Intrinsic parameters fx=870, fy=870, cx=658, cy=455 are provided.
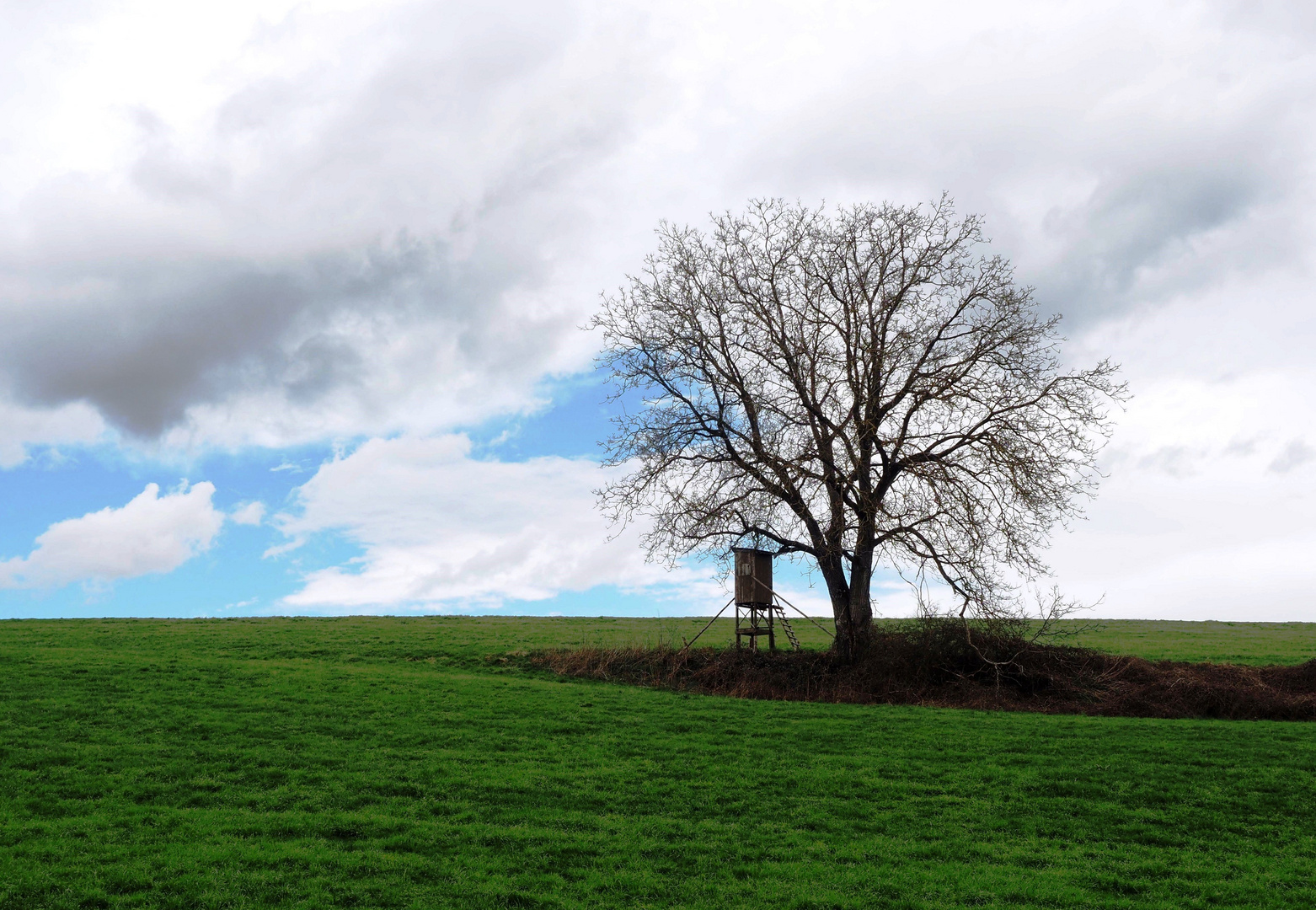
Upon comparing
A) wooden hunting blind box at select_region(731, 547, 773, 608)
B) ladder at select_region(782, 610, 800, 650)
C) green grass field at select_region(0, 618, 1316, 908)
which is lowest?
green grass field at select_region(0, 618, 1316, 908)

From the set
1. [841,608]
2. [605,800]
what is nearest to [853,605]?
[841,608]

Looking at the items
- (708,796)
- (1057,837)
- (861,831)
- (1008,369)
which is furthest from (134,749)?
(1008,369)

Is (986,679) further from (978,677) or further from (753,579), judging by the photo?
(753,579)

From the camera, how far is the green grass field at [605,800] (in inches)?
471

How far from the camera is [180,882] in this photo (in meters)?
11.6

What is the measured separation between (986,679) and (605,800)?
17730 millimetres

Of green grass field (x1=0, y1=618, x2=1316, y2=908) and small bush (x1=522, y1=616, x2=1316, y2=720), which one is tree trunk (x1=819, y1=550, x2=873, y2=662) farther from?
green grass field (x1=0, y1=618, x2=1316, y2=908)

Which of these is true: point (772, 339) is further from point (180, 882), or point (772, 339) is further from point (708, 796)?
point (180, 882)

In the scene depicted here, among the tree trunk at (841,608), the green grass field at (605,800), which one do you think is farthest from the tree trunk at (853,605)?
the green grass field at (605,800)

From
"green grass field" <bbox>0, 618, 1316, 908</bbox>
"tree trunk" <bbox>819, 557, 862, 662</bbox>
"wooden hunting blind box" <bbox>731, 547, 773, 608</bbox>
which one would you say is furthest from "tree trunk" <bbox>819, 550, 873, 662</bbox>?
"green grass field" <bbox>0, 618, 1316, 908</bbox>

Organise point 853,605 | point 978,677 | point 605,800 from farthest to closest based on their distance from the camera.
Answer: point 853,605
point 978,677
point 605,800

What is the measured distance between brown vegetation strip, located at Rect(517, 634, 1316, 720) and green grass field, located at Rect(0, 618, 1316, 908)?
2.84 meters

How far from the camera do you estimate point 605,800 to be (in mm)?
15516

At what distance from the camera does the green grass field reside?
12.0m
